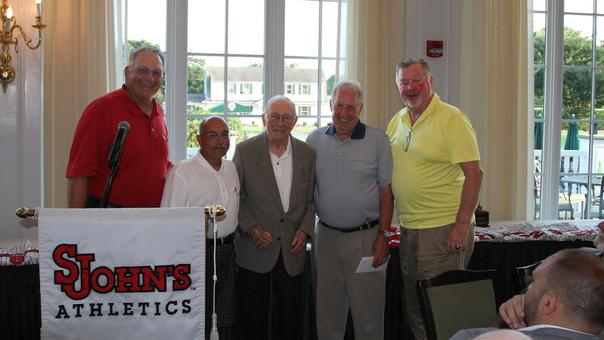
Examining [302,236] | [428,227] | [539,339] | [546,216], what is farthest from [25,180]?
[546,216]

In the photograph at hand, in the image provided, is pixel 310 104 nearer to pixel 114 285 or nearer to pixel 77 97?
pixel 77 97

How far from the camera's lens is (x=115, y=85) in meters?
4.68

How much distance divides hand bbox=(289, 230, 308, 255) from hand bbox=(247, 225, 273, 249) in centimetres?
12

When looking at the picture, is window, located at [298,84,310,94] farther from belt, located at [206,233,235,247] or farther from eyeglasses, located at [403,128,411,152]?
belt, located at [206,233,235,247]

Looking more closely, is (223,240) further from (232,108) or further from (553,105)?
(553,105)

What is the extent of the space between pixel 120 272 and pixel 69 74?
278 cm

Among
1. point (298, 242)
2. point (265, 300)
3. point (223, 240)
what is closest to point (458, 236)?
point (298, 242)

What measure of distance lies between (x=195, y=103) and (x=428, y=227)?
2606 millimetres

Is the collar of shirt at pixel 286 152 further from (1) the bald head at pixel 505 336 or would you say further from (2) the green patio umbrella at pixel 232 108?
(1) the bald head at pixel 505 336

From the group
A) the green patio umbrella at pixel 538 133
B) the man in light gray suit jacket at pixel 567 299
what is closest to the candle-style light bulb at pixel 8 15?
the man in light gray suit jacket at pixel 567 299

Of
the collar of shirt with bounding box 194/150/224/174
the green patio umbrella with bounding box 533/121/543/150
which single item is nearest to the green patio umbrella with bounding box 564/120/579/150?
the green patio umbrella with bounding box 533/121/543/150

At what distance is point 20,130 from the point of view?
4.29m

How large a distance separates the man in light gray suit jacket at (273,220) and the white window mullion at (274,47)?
2.00 metres

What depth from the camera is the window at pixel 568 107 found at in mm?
5738
